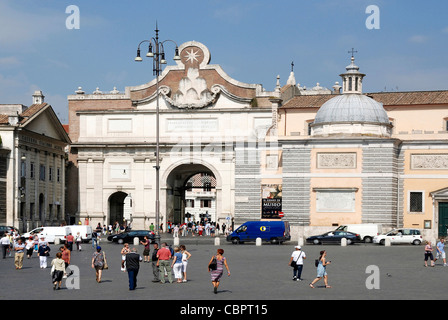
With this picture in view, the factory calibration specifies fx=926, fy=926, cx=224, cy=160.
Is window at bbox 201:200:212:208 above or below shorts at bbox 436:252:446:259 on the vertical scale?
below

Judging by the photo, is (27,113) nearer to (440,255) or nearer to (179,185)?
(179,185)

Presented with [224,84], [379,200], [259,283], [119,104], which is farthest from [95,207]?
[259,283]

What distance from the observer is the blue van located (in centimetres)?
5659

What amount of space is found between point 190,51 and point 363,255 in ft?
119

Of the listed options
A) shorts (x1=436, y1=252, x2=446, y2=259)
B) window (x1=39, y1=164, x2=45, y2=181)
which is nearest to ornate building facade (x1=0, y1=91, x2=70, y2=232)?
window (x1=39, y1=164, x2=45, y2=181)

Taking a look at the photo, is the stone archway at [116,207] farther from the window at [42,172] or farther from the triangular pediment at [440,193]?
the triangular pediment at [440,193]

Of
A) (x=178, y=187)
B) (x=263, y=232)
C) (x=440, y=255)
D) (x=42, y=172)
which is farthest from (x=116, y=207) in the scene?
(x=440, y=255)

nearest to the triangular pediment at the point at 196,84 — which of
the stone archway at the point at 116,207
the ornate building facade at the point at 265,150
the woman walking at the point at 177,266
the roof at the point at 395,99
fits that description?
the ornate building facade at the point at 265,150

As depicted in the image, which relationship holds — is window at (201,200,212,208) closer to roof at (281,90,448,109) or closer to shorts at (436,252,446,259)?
roof at (281,90,448,109)

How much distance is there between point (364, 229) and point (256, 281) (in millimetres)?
29075

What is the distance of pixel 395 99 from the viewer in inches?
2712

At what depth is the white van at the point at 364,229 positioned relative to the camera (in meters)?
56.9

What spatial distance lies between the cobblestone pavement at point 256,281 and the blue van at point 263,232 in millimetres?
13492

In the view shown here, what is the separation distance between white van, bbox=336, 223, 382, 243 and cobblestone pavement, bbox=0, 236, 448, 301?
45.3 ft
